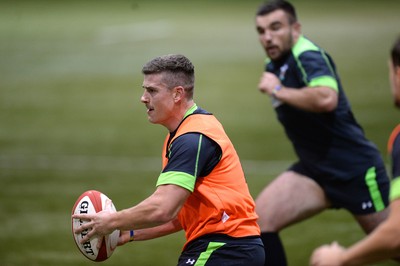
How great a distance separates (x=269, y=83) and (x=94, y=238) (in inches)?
124

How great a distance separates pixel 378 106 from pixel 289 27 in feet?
38.0

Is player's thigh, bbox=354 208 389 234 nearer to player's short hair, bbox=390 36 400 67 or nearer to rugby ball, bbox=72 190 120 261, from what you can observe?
rugby ball, bbox=72 190 120 261

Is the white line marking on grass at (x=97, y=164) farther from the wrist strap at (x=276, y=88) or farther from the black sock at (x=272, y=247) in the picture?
the black sock at (x=272, y=247)

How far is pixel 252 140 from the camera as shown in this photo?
57.9 feet

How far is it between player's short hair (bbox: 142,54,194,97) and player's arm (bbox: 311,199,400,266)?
2.14 m

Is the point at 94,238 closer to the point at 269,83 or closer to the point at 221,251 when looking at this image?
the point at 221,251

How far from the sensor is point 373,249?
5.00m

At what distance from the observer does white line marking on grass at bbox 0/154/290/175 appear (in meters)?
15.4

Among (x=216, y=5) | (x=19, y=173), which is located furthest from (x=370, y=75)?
(x=216, y=5)

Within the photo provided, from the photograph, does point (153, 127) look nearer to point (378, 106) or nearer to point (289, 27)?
point (378, 106)

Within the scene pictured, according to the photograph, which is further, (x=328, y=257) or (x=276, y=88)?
(x=276, y=88)

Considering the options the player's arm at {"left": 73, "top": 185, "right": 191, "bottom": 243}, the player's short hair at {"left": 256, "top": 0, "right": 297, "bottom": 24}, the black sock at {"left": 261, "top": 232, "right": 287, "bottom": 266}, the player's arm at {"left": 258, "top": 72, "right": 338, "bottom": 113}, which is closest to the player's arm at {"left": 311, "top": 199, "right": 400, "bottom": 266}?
the player's arm at {"left": 73, "top": 185, "right": 191, "bottom": 243}

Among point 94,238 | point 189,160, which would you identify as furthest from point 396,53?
point 94,238

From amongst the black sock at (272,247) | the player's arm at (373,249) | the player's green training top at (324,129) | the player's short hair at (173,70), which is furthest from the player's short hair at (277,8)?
the player's arm at (373,249)
